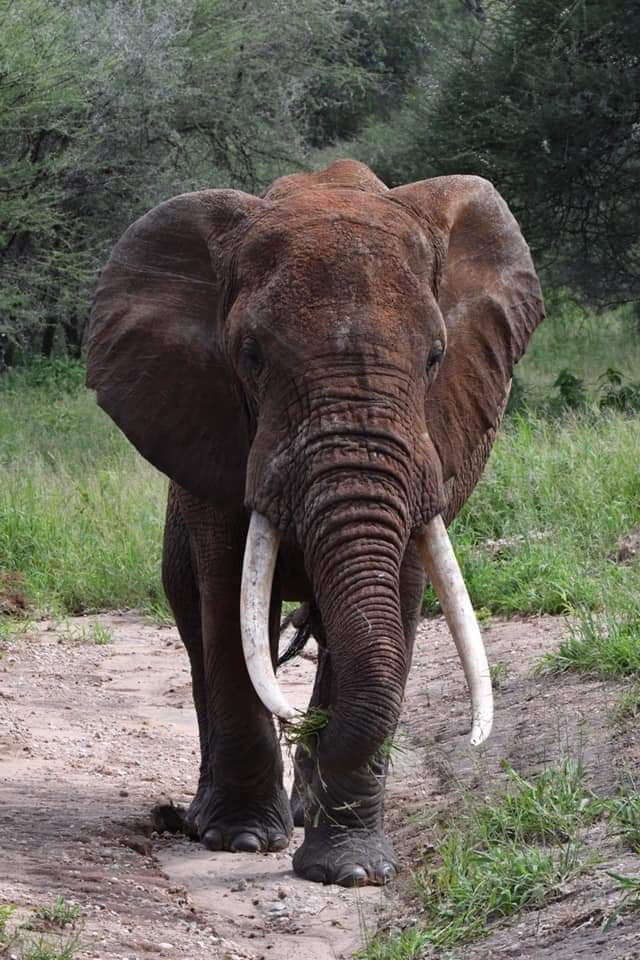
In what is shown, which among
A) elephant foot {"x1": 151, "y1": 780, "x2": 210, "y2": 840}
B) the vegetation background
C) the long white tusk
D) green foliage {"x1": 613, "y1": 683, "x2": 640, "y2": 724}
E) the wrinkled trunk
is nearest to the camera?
the wrinkled trunk

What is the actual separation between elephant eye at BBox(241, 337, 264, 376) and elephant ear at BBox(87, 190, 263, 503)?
31 cm

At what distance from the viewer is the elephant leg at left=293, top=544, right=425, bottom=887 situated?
4875 millimetres

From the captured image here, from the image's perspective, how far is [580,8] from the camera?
14.5 metres

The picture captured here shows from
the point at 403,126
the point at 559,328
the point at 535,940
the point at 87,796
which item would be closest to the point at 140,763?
the point at 87,796

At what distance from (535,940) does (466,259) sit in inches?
91.4

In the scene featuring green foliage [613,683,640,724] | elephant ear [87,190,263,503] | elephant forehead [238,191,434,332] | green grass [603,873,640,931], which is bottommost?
green foliage [613,683,640,724]

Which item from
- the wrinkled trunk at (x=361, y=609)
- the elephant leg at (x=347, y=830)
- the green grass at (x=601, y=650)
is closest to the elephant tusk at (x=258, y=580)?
the wrinkled trunk at (x=361, y=609)

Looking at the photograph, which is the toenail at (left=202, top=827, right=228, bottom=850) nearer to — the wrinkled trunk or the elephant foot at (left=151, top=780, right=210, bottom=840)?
the elephant foot at (left=151, top=780, right=210, bottom=840)

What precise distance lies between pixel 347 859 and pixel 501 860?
713 millimetres

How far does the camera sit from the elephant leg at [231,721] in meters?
5.17

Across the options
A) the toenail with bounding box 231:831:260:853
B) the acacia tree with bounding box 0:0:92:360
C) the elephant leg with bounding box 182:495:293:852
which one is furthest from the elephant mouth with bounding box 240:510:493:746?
the acacia tree with bounding box 0:0:92:360

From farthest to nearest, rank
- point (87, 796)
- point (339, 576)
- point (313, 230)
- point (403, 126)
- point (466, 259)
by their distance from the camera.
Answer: point (403, 126)
point (87, 796)
point (466, 259)
point (313, 230)
point (339, 576)

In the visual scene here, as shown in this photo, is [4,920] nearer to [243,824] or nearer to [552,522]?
[243,824]

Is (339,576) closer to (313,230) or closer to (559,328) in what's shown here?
(313,230)
